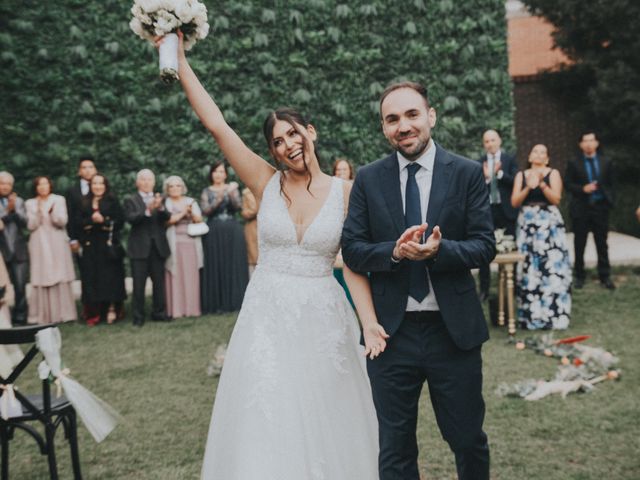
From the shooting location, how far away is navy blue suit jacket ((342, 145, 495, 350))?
2736 millimetres

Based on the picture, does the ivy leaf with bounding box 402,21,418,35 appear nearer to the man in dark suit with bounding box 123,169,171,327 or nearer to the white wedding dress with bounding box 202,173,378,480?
the man in dark suit with bounding box 123,169,171,327

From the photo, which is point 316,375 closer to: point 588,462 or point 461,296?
point 461,296

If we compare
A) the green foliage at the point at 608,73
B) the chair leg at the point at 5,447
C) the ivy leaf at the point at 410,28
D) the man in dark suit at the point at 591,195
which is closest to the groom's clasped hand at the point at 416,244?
the chair leg at the point at 5,447

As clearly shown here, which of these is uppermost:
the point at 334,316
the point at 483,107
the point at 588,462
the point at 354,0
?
the point at 354,0

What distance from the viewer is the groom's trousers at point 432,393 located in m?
2.77

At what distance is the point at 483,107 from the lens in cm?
1200

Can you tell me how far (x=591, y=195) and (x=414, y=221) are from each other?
7.49 meters

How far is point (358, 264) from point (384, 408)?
1.92 feet

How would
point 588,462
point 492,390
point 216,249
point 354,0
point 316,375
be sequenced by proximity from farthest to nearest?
point 354,0
point 216,249
point 492,390
point 588,462
point 316,375

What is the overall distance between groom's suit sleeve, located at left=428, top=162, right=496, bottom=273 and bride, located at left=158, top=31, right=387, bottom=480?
74cm

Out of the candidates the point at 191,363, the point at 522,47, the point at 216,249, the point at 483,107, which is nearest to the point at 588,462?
the point at 191,363

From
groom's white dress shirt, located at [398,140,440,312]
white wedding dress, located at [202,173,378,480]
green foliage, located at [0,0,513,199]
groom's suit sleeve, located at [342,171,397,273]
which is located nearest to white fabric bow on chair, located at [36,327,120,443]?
white wedding dress, located at [202,173,378,480]

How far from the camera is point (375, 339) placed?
9.12 feet

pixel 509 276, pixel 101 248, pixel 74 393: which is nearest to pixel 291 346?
pixel 74 393
